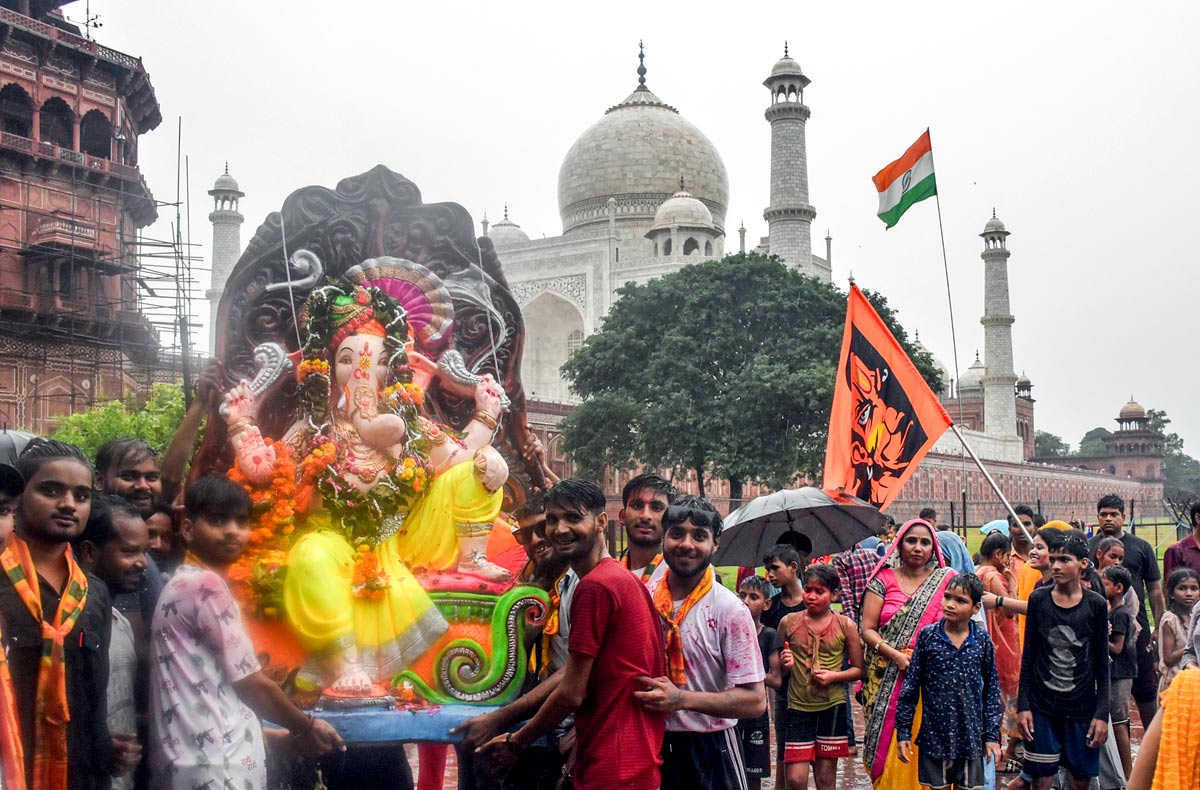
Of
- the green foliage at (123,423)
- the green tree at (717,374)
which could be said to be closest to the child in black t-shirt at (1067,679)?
the green foliage at (123,423)

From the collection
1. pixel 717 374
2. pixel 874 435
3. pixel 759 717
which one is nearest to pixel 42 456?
pixel 759 717

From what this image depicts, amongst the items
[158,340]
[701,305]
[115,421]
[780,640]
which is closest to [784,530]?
[780,640]

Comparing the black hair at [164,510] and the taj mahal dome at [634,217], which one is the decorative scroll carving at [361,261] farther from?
the taj mahal dome at [634,217]

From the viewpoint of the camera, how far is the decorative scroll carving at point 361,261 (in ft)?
14.2

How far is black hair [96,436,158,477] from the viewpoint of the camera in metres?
4.21

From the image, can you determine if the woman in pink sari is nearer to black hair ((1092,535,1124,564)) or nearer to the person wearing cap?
black hair ((1092,535,1124,564))

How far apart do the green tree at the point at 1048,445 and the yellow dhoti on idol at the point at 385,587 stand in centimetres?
9239

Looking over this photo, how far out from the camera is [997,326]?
162ft

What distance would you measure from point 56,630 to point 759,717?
3050mm

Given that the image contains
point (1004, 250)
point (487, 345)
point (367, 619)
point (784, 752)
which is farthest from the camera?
point (1004, 250)

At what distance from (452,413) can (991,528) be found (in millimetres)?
5108

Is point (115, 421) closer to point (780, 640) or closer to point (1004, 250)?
point (780, 640)

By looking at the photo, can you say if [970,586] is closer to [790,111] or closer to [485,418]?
[485,418]

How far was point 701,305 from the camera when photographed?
25391 mm
